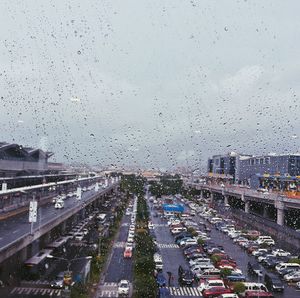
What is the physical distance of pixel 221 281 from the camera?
850 centimetres

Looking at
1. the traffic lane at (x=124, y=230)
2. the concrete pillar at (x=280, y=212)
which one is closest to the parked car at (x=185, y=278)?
the traffic lane at (x=124, y=230)

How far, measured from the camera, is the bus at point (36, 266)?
28.6 feet

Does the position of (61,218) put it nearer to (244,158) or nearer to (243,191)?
(243,191)

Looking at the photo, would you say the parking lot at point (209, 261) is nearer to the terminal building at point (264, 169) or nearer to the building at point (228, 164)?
the terminal building at point (264, 169)

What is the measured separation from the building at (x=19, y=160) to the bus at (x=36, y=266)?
11954 mm

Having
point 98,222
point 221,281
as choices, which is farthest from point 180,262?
point 98,222

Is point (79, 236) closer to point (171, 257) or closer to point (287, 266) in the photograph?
point (171, 257)

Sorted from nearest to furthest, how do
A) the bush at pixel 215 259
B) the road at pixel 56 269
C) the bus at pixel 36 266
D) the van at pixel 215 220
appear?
the road at pixel 56 269, the bus at pixel 36 266, the bush at pixel 215 259, the van at pixel 215 220

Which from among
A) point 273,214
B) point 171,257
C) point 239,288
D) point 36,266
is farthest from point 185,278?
point 273,214

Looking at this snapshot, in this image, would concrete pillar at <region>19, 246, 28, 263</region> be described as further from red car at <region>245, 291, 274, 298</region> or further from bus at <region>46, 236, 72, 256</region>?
red car at <region>245, 291, 274, 298</region>

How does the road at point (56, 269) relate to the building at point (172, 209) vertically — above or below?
below

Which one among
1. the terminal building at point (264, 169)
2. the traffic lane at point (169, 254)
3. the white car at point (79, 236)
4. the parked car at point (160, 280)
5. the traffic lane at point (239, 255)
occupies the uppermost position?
the terminal building at point (264, 169)

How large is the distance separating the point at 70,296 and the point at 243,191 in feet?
61.4

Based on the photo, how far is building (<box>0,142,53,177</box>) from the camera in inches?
894
